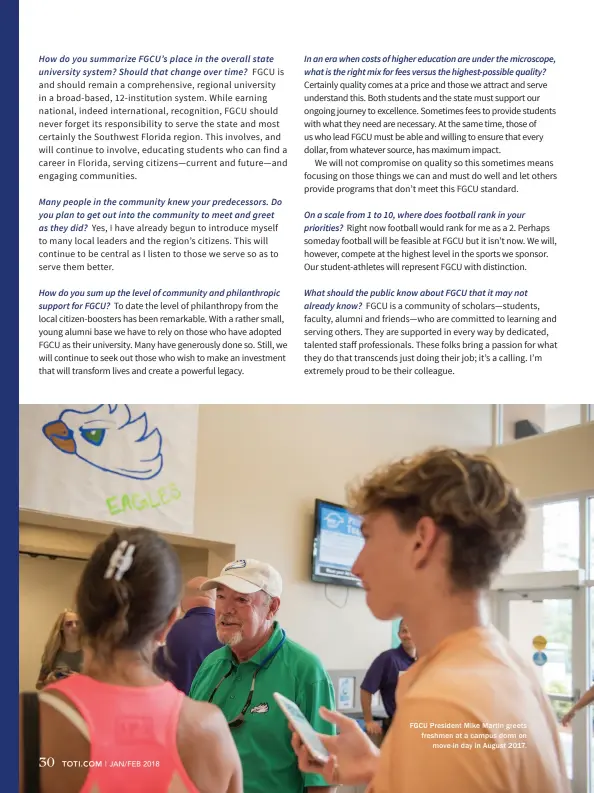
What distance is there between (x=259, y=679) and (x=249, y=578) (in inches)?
8.5

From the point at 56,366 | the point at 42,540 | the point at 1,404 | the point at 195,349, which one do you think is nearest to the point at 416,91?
the point at 195,349

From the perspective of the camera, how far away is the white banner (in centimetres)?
162

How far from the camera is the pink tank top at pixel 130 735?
116cm

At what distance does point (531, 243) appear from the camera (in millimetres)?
1645

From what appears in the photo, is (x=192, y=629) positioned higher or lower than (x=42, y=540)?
lower

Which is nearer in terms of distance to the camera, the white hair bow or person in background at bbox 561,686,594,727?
the white hair bow

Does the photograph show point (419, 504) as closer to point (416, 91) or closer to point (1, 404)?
point (1, 404)

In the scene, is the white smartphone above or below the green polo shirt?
above

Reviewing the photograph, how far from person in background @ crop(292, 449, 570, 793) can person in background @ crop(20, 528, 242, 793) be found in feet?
0.60

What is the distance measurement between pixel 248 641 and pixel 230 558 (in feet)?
0.77

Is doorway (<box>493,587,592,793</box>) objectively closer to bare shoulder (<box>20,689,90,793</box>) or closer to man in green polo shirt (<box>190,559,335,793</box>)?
man in green polo shirt (<box>190,559,335,793</box>)

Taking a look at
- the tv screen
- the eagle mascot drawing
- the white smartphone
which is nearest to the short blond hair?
the white smartphone

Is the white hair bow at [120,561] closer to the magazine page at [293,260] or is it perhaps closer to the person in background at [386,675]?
the magazine page at [293,260]

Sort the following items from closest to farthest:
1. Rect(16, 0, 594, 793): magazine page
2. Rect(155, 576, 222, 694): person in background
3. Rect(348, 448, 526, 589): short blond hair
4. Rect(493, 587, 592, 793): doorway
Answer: Rect(348, 448, 526, 589): short blond hair
Rect(493, 587, 592, 793): doorway
Rect(155, 576, 222, 694): person in background
Rect(16, 0, 594, 793): magazine page
